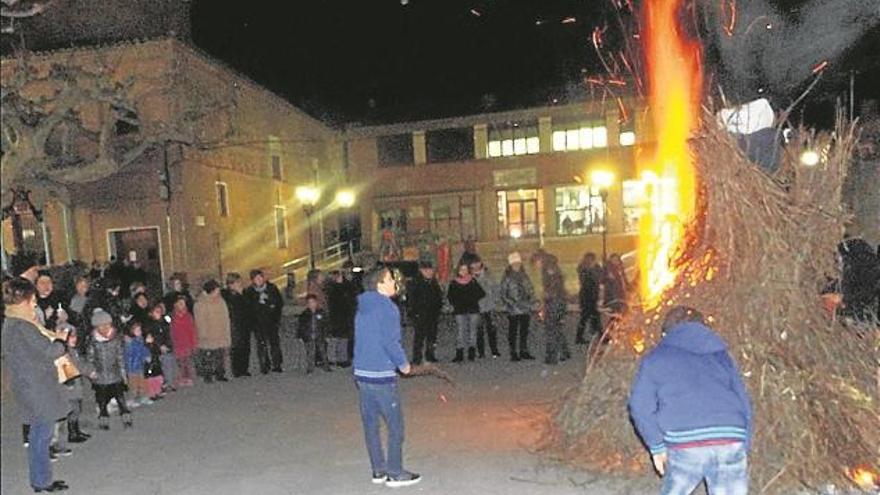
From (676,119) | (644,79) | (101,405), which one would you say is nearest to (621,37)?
(644,79)

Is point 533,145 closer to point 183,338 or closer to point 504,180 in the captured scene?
point 504,180

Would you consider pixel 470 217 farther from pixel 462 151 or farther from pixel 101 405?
pixel 101 405

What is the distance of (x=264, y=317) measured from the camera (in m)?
11.7

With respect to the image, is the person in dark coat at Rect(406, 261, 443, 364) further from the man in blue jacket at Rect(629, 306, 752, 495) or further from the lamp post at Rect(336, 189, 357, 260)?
the lamp post at Rect(336, 189, 357, 260)

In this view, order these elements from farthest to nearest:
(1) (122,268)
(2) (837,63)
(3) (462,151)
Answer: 1. (3) (462,151)
2. (1) (122,268)
3. (2) (837,63)

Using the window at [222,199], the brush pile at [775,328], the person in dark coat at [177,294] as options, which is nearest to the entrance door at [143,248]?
the window at [222,199]

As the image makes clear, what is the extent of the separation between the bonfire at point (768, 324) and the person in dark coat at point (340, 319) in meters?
5.74

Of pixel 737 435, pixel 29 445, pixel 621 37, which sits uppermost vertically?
pixel 621 37

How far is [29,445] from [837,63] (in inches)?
385

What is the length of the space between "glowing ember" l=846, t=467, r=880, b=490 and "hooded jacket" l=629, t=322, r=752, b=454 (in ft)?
7.00

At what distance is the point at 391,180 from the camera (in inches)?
1275

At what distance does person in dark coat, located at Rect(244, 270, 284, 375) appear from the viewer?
11586 mm

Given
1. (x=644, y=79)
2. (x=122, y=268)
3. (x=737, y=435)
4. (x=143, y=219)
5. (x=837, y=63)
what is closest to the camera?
(x=737, y=435)

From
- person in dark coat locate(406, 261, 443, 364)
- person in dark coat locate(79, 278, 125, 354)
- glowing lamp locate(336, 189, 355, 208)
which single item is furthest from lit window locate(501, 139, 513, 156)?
person in dark coat locate(79, 278, 125, 354)
